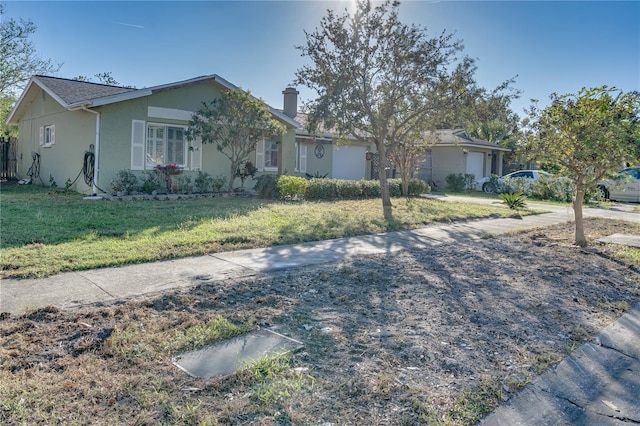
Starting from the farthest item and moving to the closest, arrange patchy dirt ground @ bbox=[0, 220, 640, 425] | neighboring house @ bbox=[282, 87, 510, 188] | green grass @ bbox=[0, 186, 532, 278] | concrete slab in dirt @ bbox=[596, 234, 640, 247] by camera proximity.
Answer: neighboring house @ bbox=[282, 87, 510, 188] → concrete slab in dirt @ bbox=[596, 234, 640, 247] → green grass @ bbox=[0, 186, 532, 278] → patchy dirt ground @ bbox=[0, 220, 640, 425]

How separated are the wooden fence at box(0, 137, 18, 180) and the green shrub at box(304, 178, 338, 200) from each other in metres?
14.2

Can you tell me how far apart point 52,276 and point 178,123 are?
1084 cm

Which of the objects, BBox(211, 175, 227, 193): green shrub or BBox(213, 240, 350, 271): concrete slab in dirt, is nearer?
BBox(213, 240, 350, 271): concrete slab in dirt

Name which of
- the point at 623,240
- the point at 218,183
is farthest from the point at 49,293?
the point at 218,183

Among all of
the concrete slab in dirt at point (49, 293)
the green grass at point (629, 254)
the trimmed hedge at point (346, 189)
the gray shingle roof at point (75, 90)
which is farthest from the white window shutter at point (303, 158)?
the concrete slab in dirt at point (49, 293)

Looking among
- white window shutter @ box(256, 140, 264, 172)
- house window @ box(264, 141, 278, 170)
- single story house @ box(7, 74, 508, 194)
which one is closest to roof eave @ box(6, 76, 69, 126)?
single story house @ box(7, 74, 508, 194)

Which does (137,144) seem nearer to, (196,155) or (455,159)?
(196,155)

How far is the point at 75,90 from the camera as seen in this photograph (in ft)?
50.9

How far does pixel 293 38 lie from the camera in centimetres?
1401

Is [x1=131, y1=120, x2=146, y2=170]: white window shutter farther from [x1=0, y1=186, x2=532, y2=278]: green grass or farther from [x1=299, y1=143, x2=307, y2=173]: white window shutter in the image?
[x1=299, y1=143, x2=307, y2=173]: white window shutter

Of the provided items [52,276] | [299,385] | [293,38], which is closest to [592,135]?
[299,385]

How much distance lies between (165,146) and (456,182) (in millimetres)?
16552

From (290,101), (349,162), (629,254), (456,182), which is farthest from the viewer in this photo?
(456,182)

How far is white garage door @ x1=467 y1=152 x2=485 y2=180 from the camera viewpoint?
89.4ft
